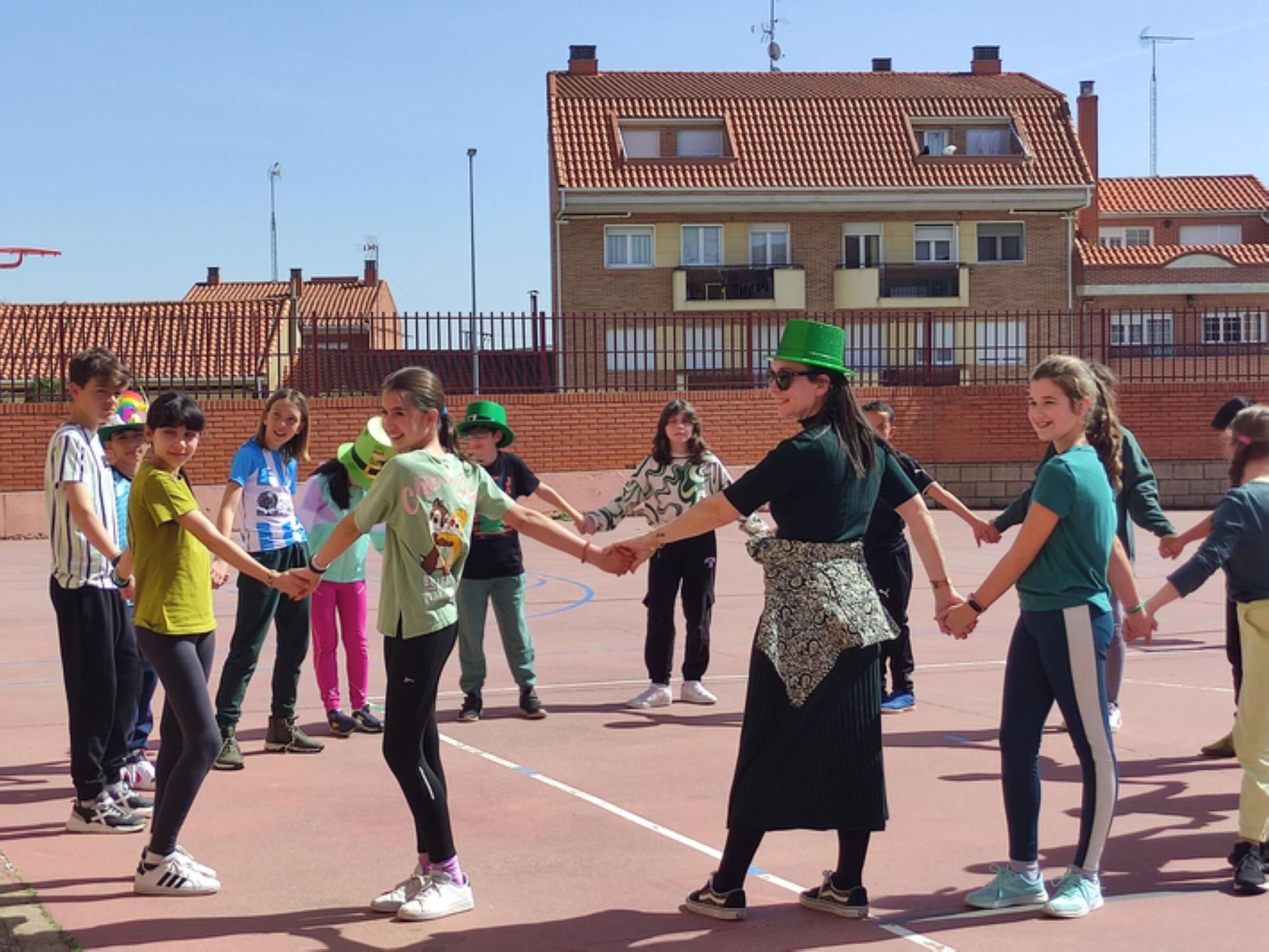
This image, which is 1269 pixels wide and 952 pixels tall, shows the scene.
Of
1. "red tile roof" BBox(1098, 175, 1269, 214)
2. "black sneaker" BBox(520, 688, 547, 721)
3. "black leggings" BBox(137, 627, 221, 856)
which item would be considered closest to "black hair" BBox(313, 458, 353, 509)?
"black sneaker" BBox(520, 688, 547, 721)

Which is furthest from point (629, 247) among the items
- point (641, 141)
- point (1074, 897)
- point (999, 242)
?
point (1074, 897)

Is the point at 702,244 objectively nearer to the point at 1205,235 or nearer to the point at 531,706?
the point at 1205,235

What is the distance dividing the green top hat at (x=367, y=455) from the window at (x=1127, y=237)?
2421 inches

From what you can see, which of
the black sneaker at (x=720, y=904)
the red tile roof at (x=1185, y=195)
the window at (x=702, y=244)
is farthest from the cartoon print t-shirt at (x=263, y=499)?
the red tile roof at (x=1185, y=195)

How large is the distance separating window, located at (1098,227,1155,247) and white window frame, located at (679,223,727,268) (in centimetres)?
2517

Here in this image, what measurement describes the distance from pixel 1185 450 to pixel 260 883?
→ 875 inches

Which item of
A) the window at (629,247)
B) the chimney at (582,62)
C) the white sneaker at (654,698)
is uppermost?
the chimney at (582,62)

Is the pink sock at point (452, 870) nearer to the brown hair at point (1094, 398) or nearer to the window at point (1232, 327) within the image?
the brown hair at point (1094, 398)

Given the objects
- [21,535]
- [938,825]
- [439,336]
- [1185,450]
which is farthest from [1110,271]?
[938,825]

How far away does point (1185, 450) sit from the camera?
2481 centimetres

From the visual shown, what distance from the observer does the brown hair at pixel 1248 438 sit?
227 inches

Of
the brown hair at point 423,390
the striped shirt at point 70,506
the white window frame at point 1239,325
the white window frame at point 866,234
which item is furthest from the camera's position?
the white window frame at point 866,234

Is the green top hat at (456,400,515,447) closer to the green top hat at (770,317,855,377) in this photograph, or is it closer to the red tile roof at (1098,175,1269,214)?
the green top hat at (770,317,855,377)

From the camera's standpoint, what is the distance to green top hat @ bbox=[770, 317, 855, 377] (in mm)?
4953
